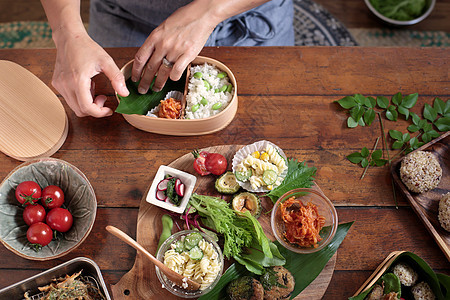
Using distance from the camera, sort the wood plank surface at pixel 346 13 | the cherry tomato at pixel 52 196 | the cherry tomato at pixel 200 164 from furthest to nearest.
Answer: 1. the wood plank surface at pixel 346 13
2. the cherry tomato at pixel 200 164
3. the cherry tomato at pixel 52 196

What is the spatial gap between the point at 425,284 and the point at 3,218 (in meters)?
2.19

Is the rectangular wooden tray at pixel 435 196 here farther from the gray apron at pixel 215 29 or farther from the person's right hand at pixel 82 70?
the person's right hand at pixel 82 70

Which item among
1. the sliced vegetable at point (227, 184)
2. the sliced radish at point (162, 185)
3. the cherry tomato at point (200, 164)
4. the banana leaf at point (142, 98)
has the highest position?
the banana leaf at point (142, 98)

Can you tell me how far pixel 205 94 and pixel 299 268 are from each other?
1.09 meters

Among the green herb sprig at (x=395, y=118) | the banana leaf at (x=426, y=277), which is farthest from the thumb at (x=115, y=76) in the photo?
the banana leaf at (x=426, y=277)

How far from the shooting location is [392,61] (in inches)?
96.2

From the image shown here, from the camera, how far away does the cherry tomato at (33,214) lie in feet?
6.40

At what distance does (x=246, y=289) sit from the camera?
1809 millimetres

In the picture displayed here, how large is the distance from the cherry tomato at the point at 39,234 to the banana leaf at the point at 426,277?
1.54 metres

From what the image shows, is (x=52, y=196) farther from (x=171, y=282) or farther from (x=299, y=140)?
(x=299, y=140)

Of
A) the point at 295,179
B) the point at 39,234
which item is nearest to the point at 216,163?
the point at 295,179

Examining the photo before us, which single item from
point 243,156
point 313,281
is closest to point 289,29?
point 243,156

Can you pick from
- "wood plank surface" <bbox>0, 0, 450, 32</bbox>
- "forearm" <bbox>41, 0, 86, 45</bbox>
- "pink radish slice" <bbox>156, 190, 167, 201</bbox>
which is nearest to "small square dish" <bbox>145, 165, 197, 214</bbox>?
"pink radish slice" <bbox>156, 190, 167, 201</bbox>

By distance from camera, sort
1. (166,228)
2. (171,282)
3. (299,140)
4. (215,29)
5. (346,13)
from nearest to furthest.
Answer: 1. (171,282)
2. (166,228)
3. (299,140)
4. (215,29)
5. (346,13)
